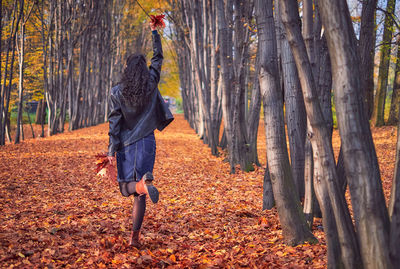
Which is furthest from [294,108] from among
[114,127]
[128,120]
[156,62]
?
[114,127]

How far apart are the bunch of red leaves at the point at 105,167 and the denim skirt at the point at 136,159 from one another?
0.08 metres

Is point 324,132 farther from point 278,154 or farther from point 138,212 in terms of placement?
point 138,212

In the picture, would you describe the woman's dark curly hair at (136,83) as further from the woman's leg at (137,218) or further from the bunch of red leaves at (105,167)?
the woman's leg at (137,218)

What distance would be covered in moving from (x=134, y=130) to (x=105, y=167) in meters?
0.51

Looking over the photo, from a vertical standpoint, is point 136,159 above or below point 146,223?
above

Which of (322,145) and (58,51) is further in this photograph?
(58,51)

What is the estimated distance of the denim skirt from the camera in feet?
12.9

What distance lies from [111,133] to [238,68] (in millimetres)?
5730

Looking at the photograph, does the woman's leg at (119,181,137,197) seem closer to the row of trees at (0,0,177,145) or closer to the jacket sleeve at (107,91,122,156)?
the jacket sleeve at (107,91,122,156)

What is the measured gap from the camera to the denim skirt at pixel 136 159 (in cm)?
393

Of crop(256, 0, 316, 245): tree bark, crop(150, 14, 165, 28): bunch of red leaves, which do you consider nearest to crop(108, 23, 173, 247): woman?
crop(150, 14, 165, 28): bunch of red leaves

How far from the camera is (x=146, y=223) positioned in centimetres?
507

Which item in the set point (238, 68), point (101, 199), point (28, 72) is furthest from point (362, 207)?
point (28, 72)

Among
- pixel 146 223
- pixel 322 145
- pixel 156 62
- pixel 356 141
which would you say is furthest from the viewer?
pixel 146 223
